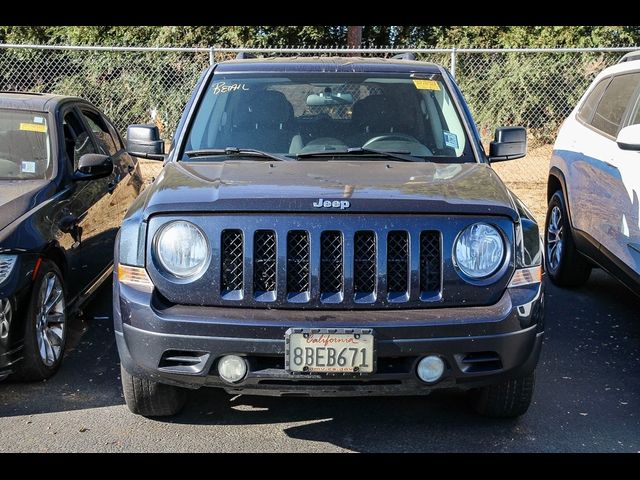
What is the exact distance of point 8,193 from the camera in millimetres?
4902

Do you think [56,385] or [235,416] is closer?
[235,416]

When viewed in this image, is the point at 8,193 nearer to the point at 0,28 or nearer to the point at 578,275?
the point at 578,275

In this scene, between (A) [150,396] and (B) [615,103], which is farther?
(B) [615,103]

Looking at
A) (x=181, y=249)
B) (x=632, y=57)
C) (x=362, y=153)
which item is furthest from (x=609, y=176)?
(x=181, y=249)

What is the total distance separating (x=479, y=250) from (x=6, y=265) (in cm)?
252

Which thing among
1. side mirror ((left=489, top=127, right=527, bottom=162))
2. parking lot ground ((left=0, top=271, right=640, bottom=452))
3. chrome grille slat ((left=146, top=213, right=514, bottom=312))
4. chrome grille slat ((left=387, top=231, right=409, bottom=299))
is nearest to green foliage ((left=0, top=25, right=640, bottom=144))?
side mirror ((left=489, top=127, right=527, bottom=162))

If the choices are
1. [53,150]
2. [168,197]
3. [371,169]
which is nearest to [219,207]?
[168,197]

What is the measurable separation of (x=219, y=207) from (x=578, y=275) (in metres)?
4.12

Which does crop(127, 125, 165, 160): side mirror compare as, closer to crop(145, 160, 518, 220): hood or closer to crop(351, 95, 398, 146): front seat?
crop(145, 160, 518, 220): hood

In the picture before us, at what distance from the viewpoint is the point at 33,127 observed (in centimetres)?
559

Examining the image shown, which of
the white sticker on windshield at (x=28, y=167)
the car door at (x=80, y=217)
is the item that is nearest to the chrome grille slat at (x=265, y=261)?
the car door at (x=80, y=217)

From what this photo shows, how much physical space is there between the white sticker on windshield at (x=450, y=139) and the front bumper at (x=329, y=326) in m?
1.42

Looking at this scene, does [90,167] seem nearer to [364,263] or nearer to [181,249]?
[181,249]

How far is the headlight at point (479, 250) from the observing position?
365 cm
